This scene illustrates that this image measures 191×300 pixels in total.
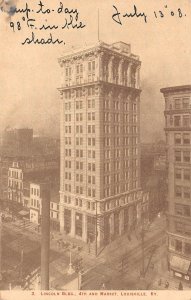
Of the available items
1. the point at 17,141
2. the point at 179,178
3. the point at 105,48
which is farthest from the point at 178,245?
the point at 105,48

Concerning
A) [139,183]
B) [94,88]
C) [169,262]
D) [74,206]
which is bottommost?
[169,262]

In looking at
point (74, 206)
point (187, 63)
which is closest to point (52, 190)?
point (74, 206)

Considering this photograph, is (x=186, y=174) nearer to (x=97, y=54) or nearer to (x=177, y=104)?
(x=177, y=104)

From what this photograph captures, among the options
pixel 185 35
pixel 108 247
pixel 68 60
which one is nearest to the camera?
pixel 185 35

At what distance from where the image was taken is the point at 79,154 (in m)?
26.0

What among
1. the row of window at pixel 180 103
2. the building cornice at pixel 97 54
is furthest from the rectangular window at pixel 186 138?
the building cornice at pixel 97 54

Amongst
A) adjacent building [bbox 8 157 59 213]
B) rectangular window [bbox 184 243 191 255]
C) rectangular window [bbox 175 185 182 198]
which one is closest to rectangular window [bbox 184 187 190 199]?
rectangular window [bbox 175 185 182 198]

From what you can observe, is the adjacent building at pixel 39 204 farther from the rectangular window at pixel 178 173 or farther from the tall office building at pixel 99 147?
the rectangular window at pixel 178 173

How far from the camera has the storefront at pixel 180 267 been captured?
18.5 m

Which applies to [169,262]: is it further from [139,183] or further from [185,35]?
[185,35]

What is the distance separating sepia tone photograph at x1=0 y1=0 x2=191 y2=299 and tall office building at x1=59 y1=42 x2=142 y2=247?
9 centimetres

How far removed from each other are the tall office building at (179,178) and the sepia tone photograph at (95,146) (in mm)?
70

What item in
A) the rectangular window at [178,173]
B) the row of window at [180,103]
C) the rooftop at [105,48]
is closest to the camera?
the rooftop at [105,48]

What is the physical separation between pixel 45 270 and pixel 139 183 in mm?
9558
